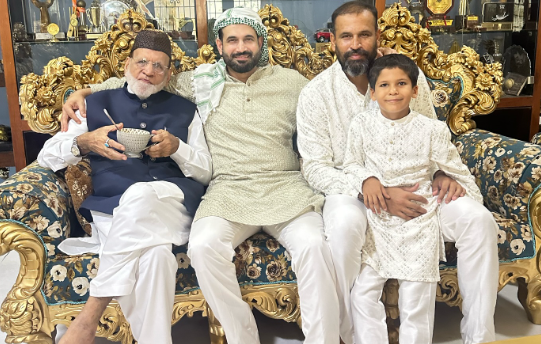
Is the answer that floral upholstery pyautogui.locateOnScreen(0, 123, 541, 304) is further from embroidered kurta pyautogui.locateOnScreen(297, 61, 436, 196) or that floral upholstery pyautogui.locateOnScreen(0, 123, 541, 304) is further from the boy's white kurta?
embroidered kurta pyautogui.locateOnScreen(297, 61, 436, 196)

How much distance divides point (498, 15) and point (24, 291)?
3521 millimetres

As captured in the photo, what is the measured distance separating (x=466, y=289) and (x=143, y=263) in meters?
1.19

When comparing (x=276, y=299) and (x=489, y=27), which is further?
(x=489, y=27)

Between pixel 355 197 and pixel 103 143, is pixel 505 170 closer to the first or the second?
pixel 355 197

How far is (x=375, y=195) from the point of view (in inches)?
74.6

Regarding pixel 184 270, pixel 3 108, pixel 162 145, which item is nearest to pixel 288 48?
pixel 162 145

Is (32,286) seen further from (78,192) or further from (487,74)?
(487,74)

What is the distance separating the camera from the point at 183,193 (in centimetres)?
209

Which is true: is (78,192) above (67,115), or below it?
below

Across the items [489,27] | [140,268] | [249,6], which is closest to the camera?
[140,268]

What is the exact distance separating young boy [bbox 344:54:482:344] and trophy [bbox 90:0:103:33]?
2.07 metres

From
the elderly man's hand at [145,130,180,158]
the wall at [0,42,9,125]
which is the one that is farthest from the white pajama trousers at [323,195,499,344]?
the wall at [0,42,9,125]

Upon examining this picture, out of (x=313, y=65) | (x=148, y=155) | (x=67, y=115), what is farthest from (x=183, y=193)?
(x=313, y=65)

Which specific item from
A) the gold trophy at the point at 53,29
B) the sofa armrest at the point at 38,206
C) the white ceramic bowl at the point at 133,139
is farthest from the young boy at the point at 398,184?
the gold trophy at the point at 53,29
